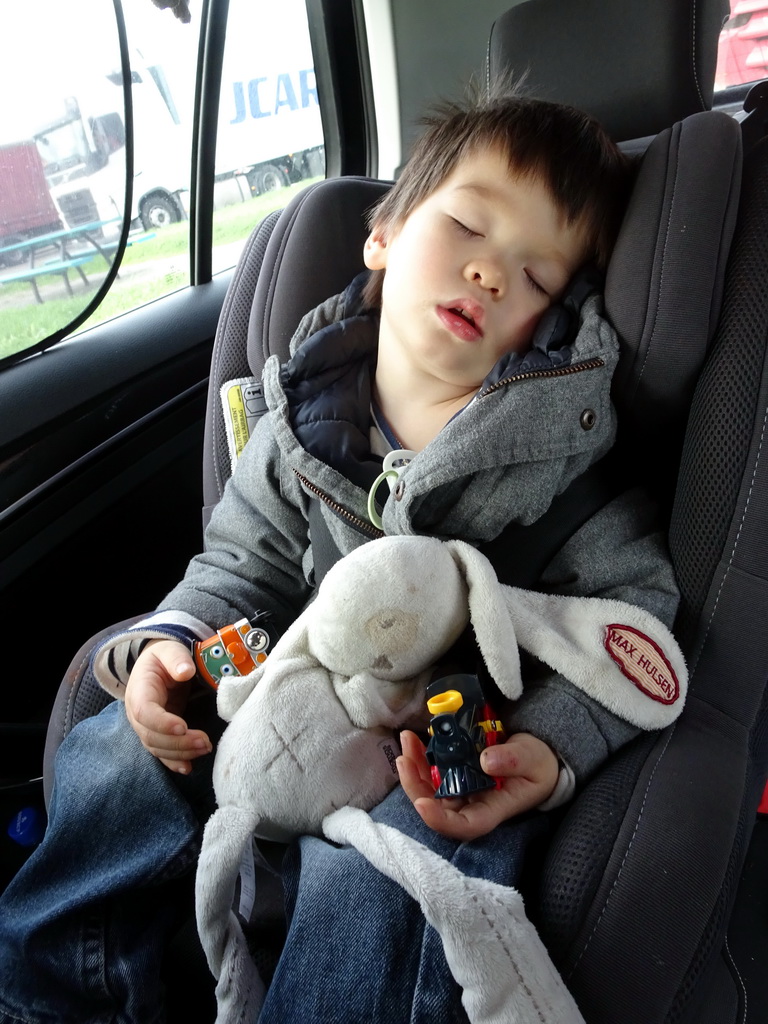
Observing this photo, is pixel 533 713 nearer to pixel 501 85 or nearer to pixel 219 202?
pixel 501 85

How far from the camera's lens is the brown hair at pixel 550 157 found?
993 mm

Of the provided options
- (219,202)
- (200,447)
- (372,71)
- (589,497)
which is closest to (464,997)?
(589,497)

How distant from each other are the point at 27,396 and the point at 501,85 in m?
1.01

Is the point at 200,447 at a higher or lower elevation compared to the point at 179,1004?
higher

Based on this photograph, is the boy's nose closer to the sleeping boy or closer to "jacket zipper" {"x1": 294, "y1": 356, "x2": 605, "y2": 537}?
the sleeping boy

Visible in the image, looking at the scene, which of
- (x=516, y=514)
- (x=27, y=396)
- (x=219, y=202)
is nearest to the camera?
(x=516, y=514)

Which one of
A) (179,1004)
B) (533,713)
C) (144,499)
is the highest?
(533,713)

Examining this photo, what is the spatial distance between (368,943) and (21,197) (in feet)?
4.62

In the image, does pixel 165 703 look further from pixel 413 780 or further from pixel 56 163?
pixel 56 163

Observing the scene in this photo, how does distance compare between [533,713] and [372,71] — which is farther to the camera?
[372,71]

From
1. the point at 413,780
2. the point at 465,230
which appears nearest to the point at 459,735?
the point at 413,780

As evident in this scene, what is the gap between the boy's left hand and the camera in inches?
27.8

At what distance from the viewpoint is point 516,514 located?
0.89 meters

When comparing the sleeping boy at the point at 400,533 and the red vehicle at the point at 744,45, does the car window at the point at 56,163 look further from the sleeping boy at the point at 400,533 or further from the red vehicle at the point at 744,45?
the red vehicle at the point at 744,45
